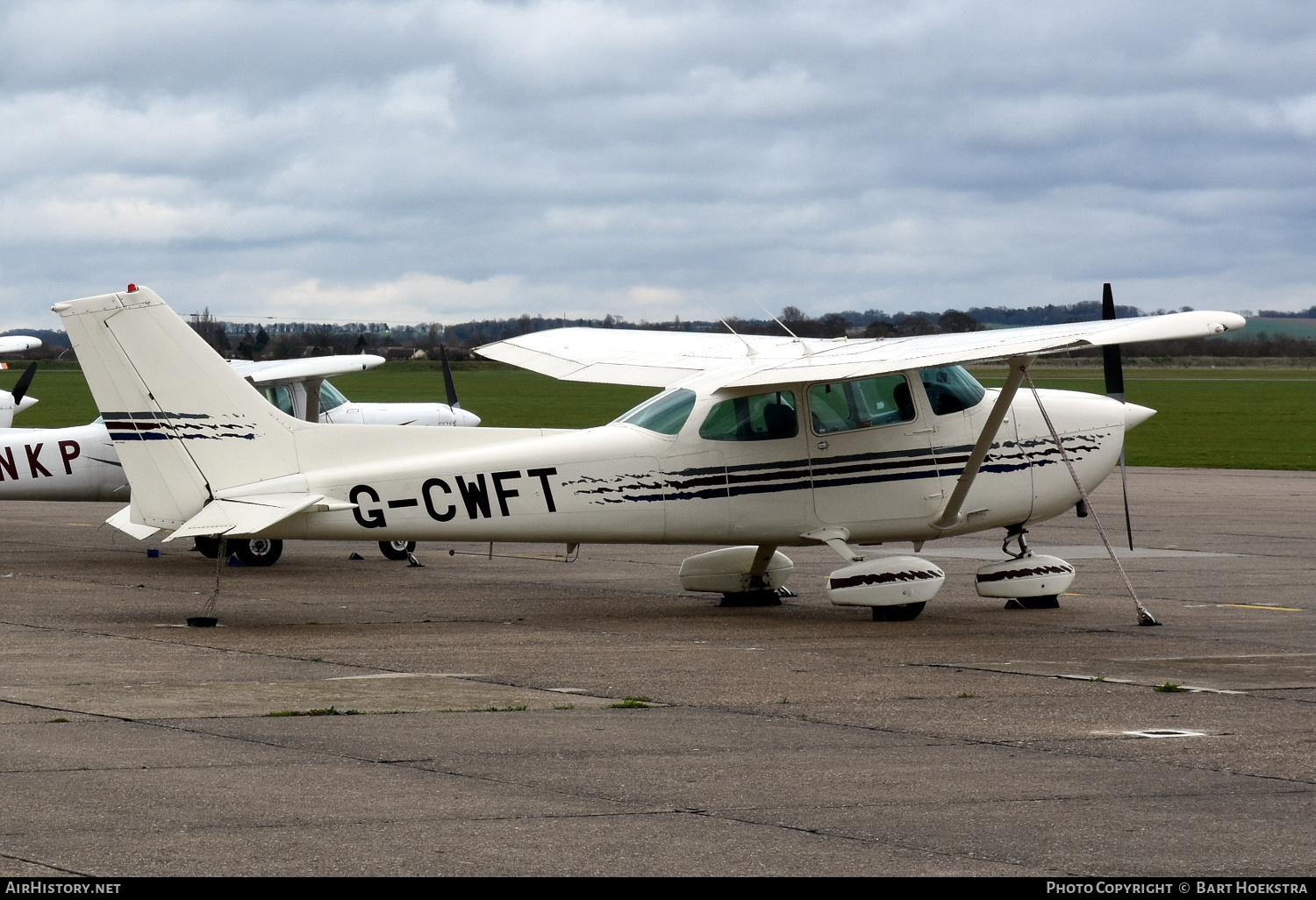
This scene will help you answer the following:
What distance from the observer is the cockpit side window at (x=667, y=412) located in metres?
13.2

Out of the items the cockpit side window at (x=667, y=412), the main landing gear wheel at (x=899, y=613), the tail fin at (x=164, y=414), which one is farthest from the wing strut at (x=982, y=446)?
the tail fin at (x=164, y=414)

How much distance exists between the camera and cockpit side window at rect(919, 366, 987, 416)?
1346 cm

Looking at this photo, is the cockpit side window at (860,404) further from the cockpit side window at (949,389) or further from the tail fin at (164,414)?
the tail fin at (164,414)

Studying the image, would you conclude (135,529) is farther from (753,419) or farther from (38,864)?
(38,864)

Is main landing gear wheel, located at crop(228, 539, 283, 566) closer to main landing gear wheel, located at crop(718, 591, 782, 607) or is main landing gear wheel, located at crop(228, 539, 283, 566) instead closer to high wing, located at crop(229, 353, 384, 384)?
high wing, located at crop(229, 353, 384, 384)

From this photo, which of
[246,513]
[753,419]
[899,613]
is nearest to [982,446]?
[899,613]

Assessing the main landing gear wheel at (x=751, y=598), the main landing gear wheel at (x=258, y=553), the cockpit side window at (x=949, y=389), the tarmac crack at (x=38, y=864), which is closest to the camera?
the tarmac crack at (x=38, y=864)

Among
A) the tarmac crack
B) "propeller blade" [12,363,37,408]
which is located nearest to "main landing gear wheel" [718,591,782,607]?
the tarmac crack

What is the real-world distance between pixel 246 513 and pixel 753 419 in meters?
4.21

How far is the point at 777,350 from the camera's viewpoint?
14.7 m

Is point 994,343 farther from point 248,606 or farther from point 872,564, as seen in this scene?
point 248,606

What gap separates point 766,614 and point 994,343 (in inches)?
124

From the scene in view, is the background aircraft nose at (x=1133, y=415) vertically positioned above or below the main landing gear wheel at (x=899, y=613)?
above

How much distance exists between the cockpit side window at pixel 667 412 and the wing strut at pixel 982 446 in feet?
7.69
